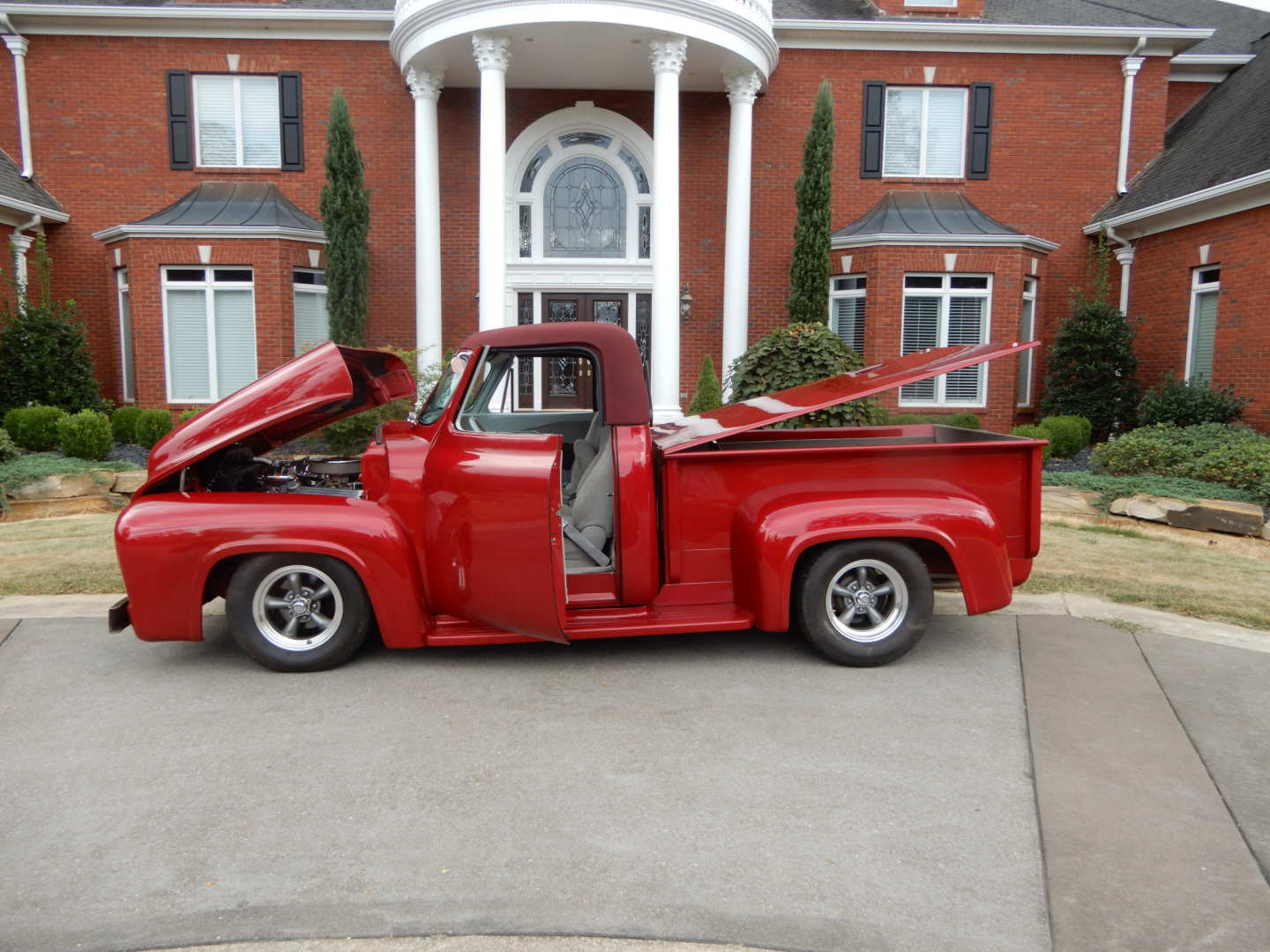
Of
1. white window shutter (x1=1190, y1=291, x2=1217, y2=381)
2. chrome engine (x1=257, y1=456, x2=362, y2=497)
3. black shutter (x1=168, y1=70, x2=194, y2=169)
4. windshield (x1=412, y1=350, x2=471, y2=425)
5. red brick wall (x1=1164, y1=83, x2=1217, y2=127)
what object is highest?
red brick wall (x1=1164, y1=83, x2=1217, y2=127)

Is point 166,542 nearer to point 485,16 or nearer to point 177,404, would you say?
point 485,16

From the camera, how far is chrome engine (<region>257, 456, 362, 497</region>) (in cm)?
523

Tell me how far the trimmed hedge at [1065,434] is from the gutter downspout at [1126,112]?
517cm

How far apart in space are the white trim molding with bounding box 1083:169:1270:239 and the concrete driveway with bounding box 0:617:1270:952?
1020cm

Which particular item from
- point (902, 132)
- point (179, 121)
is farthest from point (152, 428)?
point (902, 132)

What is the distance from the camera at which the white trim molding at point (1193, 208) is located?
12.4 m

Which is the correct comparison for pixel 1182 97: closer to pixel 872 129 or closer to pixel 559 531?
pixel 872 129

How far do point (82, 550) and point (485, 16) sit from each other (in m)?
9.50

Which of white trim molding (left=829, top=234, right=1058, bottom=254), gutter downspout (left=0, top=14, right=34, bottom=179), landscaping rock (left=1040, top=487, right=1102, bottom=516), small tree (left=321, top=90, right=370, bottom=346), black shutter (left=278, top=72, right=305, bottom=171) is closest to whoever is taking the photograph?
landscaping rock (left=1040, top=487, right=1102, bottom=516)

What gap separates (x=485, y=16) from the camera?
1321 cm

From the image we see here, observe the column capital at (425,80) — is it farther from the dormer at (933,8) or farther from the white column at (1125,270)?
the white column at (1125,270)

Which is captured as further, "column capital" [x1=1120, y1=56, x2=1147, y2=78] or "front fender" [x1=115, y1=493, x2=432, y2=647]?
"column capital" [x1=1120, y1=56, x2=1147, y2=78]

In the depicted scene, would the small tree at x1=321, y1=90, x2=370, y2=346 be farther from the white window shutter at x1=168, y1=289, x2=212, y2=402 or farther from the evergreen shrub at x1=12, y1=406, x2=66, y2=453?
the evergreen shrub at x1=12, y1=406, x2=66, y2=453

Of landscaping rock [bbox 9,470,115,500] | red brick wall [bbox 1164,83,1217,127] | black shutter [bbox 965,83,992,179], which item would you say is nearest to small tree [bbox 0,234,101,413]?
landscaping rock [bbox 9,470,115,500]
